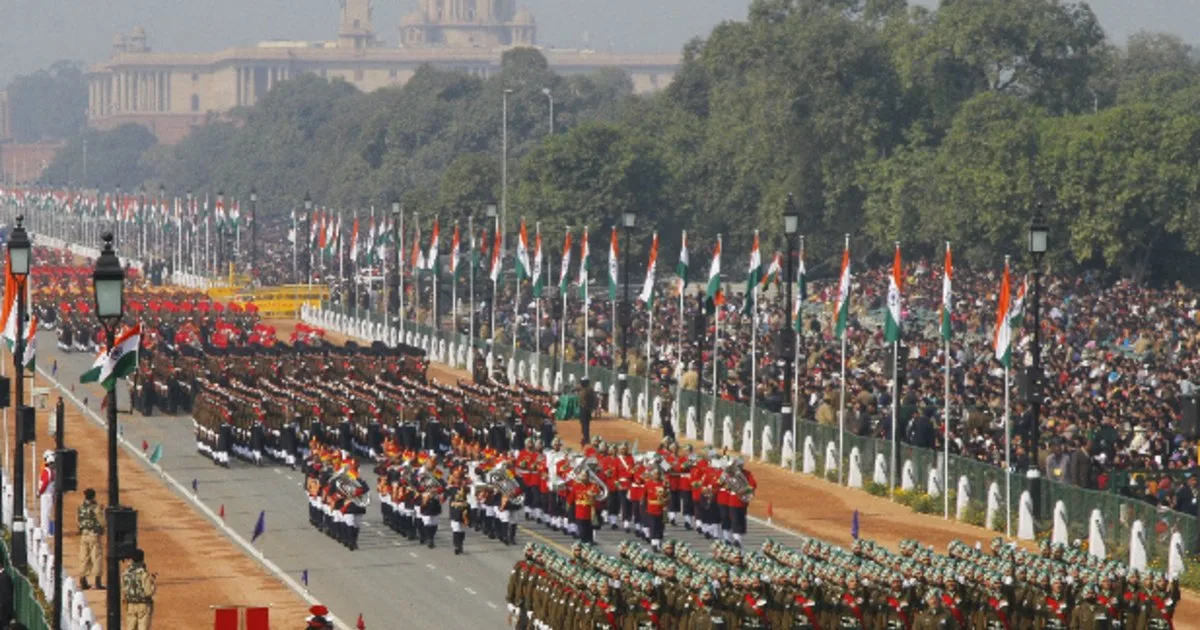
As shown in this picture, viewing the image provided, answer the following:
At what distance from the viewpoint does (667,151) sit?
120 meters

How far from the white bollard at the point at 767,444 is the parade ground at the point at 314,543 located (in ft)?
2.43

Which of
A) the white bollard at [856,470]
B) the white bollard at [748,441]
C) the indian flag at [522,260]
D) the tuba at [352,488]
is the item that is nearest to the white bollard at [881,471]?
the white bollard at [856,470]

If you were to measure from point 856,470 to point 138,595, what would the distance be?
72.2ft

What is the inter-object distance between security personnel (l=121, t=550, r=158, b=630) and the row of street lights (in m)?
1.03

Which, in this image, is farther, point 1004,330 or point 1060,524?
point 1004,330

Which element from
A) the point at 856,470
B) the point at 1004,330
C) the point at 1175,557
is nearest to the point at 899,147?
the point at 856,470

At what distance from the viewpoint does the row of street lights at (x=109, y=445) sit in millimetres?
28375

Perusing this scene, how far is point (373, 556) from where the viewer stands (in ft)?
145

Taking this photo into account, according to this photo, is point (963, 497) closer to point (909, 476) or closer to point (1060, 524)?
point (909, 476)

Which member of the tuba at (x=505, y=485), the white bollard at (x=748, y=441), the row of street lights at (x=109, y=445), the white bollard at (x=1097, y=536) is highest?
the row of street lights at (x=109, y=445)

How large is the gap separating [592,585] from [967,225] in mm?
62249

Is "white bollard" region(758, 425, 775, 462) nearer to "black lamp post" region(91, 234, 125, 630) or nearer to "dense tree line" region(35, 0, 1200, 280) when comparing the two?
"black lamp post" region(91, 234, 125, 630)

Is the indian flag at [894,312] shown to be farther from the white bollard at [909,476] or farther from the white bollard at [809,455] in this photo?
the white bollard at [809,455]

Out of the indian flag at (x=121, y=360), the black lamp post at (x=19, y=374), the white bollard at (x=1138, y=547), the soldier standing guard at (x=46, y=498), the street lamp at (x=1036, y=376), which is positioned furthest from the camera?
the street lamp at (x=1036, y=376)
